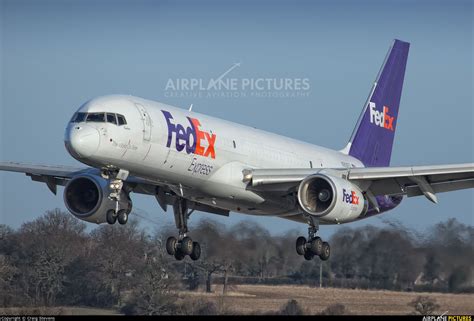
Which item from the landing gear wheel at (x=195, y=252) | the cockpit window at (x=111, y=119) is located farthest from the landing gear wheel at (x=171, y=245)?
the cockpit window at (x=111, y=119)

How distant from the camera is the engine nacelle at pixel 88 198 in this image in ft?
147

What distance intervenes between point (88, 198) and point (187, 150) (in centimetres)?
620

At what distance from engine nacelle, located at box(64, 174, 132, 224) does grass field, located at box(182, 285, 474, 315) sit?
494 cm

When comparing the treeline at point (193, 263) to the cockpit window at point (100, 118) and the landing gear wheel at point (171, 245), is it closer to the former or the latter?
the landing gear wheel at point (171, 245)

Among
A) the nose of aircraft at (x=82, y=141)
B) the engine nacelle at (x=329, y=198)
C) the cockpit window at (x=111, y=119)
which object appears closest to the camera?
the nose of aircraft at (x=82, y=141)

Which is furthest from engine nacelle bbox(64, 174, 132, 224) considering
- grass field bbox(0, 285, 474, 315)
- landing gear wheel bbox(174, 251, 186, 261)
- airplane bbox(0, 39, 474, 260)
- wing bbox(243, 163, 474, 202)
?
wing bbox(243, 163, 474, 202)

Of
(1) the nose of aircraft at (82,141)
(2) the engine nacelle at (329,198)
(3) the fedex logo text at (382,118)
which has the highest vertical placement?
A: (3) the fedex logo text at (382,118)

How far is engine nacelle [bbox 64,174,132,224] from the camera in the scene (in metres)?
44.8

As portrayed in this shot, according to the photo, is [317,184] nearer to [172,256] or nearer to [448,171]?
[448,171]

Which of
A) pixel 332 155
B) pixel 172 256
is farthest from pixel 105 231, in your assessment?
pixel 332 155

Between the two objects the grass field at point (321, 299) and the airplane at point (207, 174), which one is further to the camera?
the grass field at point (321, 299)

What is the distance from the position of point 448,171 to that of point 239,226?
31.0 feet

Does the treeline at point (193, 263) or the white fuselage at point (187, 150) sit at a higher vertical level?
the white fuselage at point (187, 150)

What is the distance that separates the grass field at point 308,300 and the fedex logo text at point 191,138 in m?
7.10
